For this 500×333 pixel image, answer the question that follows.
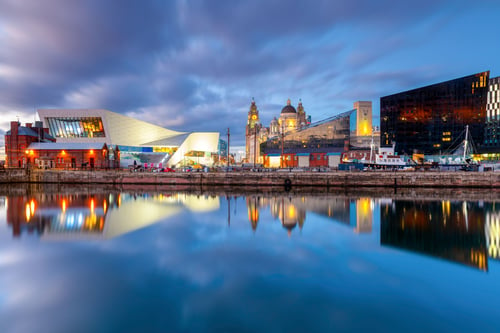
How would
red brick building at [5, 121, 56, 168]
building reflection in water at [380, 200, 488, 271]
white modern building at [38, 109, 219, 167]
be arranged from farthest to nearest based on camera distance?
white modern building at [38, 109, 219, 167], red brick building at [5, 121, 56, 168], building reflection in water at [380, 200, 488, 271]

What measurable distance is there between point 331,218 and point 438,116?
2672 inches

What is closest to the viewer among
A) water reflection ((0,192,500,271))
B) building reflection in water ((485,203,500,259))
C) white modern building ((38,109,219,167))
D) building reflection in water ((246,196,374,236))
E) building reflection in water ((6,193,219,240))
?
building reflection in water ((485,203,500,259))

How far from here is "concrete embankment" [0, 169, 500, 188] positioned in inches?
1303

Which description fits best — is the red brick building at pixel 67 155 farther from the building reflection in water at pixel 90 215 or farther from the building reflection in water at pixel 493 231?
the building reflection in water at pixel 493 231

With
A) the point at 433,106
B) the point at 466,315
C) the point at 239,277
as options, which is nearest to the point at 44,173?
the point at 239,277

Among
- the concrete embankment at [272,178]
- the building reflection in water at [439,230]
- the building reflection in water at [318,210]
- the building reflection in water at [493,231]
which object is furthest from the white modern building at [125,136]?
the building reflection in water at [493,231]

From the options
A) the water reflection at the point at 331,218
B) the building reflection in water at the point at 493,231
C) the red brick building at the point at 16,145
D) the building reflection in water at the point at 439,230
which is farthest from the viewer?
the red brick building at the point at 16,145

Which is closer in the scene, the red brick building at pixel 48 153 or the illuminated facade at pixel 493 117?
the red brick building at pixel 48 153

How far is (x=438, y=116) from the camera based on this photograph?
7031 cm

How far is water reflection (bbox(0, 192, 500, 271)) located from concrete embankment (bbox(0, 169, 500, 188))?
895cm

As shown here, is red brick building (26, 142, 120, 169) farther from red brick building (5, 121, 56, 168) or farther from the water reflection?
the water reflection

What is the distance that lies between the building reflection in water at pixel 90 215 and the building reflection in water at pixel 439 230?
40.6 ft

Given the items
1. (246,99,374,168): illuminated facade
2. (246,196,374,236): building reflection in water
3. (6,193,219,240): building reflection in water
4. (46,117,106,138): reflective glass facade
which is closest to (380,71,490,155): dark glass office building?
(246,99,374,168): illuminated facade

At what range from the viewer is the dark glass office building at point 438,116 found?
216 ft
